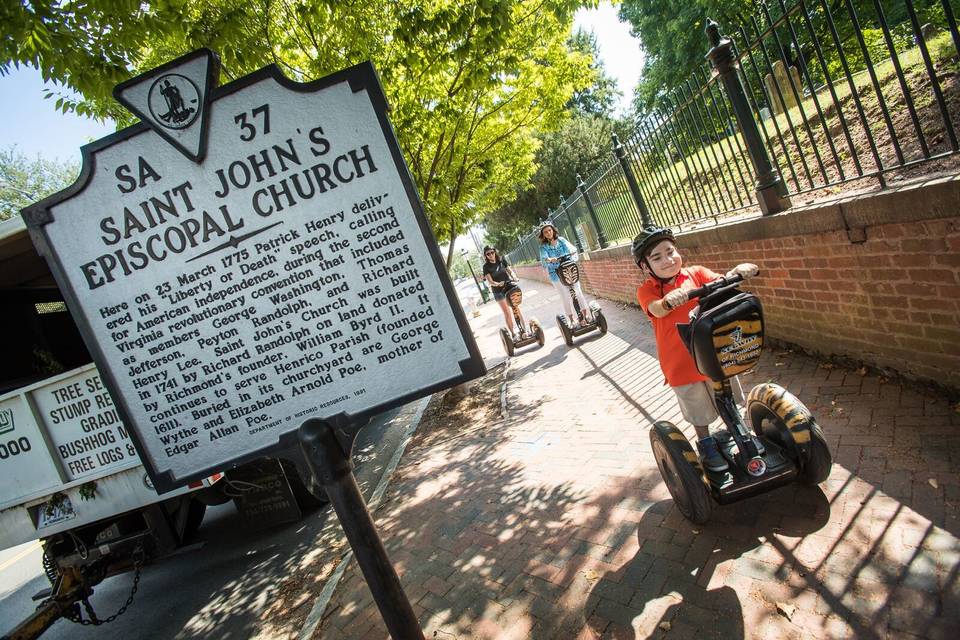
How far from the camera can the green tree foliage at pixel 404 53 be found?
4129mm

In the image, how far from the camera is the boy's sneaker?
8.97 feet

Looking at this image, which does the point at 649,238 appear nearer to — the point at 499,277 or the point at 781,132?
the point at 781,132

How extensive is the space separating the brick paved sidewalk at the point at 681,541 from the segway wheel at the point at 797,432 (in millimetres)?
251

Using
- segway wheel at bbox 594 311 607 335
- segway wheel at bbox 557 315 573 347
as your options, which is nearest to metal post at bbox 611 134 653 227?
segway wheel at bbox 594 311 607 335

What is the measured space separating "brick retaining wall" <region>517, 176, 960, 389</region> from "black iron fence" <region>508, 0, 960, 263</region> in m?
0.32

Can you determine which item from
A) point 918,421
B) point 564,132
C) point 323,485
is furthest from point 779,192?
point 564,132

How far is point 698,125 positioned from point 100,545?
24.3ft

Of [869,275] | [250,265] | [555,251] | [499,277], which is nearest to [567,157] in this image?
[499,277]

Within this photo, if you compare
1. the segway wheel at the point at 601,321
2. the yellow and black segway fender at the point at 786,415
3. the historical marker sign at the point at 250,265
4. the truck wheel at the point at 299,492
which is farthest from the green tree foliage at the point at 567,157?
the historical marker sign at the point at 250,265

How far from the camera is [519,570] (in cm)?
317

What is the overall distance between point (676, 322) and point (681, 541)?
4.08 ft

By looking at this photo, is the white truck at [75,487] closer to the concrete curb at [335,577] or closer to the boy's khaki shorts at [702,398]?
the concrete curb at [335,577]

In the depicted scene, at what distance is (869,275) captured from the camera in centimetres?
346

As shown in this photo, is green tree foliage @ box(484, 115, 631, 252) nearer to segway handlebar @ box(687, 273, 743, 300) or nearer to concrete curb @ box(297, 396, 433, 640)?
concrete curb @ box(297, 396, 433, 640)
